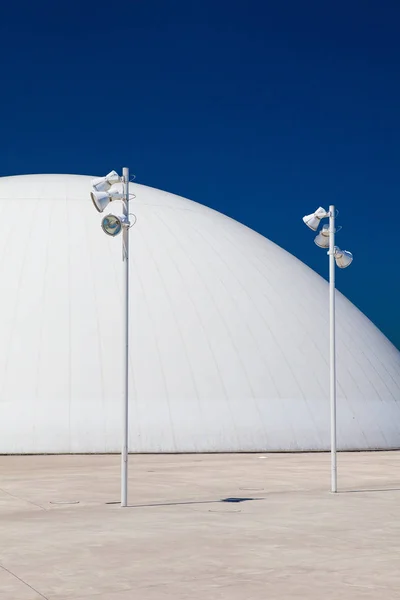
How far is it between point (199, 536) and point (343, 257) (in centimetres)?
899

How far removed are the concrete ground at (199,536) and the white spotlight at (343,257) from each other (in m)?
4.85

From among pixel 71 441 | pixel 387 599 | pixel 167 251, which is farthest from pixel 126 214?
pixel 167 251

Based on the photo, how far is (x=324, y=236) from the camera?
20.0 meters

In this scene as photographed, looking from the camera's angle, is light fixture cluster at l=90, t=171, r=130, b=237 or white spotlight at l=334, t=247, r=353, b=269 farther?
white spotlight at l=334, t=247, r=353, b=269

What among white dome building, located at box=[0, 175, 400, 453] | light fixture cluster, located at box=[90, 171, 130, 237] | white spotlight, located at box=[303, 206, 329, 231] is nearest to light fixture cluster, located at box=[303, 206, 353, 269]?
white spotlight, located at box=[303, 206, 329, 231]

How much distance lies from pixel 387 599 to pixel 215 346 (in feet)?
77.7

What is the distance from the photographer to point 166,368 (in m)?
31.0

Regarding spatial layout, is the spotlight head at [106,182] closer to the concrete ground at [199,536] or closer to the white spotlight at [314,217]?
the white spotlight at [314,217]

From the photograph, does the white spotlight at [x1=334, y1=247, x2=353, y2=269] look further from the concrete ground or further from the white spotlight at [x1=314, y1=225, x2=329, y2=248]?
the concrete ground

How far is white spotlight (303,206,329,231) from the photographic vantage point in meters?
19.6

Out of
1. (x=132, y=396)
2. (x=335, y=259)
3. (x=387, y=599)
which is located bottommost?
(x=387, y=599)

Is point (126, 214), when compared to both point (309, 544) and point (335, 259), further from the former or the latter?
point (309, 544)

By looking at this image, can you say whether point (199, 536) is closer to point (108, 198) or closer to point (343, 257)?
point (108, 198)

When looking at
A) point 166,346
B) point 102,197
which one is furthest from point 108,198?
point 166,346
